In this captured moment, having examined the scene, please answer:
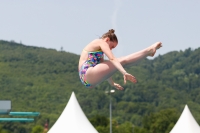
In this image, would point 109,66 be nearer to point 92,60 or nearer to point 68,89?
point 92,60

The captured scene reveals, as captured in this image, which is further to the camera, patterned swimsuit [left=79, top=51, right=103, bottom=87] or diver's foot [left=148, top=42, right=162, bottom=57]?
patterned swimsuit [left=79, top=51, right=103, bottom=87]

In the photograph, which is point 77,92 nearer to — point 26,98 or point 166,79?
point 26,98

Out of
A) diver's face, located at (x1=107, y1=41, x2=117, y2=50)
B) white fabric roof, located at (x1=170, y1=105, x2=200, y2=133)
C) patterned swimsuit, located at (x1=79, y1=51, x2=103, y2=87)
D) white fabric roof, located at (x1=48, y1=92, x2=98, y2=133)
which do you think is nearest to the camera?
diver's face, located at (x1=107, y1=41, x2=117, y2=50)

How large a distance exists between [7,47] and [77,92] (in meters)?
39.4

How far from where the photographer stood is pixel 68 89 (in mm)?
151375

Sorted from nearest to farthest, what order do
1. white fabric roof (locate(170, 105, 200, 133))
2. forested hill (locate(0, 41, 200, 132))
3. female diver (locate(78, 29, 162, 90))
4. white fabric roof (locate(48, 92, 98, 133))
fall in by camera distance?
female diver (locate(78, 29, 162, 90)) < white fabric roof (locate(48, 92, 98, 133)) < white fabric roof (locate(170, 105, 200, 133)) < forested hill (locate(0, 41, 200, 132))

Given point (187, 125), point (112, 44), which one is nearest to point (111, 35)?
point (112, 44)

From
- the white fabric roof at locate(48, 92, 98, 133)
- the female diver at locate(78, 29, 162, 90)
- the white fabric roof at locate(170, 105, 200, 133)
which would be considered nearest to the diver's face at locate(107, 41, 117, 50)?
the female diver at locate(78, 29, 162, 90)

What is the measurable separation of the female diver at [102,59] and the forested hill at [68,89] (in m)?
112

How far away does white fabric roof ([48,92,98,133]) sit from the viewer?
26812 mm

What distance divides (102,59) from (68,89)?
465ft

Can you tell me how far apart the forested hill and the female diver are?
367 feet

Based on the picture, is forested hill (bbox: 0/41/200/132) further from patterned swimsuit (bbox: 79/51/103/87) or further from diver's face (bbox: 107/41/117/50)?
diver's face (bbox: 107/41/117/50)

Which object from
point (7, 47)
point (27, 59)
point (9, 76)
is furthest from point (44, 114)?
point (7, 47)
